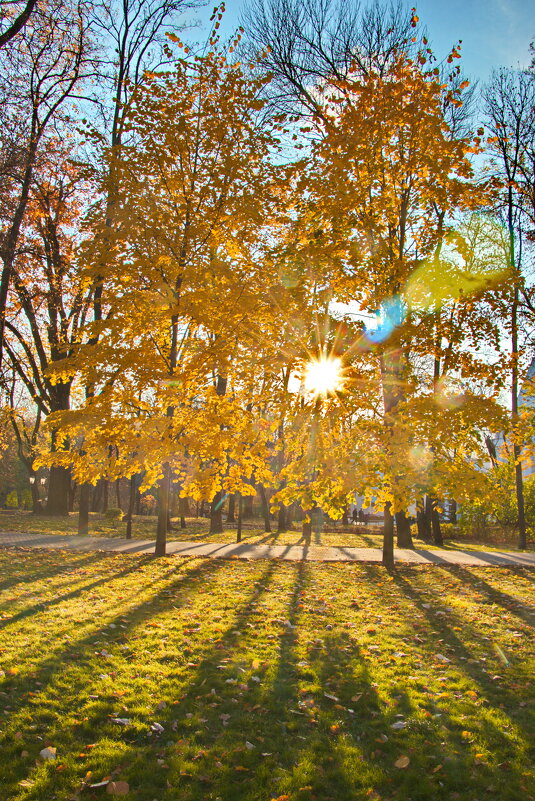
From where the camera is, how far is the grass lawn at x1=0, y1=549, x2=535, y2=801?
3227mm

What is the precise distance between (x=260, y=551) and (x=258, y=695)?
31.4 feet

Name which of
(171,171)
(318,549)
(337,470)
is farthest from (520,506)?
(171,171)

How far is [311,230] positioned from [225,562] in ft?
24.2

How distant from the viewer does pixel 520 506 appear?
54.5ft

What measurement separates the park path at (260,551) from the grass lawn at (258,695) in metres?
4.42

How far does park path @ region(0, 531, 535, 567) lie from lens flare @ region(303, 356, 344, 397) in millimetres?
6949

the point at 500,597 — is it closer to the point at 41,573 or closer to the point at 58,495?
the point at 41,573

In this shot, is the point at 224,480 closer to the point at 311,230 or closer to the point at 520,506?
the point at 311,230

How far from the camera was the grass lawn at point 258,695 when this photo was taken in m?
3.23

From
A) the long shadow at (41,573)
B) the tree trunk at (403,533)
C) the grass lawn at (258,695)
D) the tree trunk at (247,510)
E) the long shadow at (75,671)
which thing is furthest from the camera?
the tree trunk at (247,510)

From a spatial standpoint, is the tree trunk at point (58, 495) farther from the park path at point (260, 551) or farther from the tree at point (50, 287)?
the park path at point (260, 551)

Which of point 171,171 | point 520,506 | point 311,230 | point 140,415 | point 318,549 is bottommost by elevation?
point 318,549

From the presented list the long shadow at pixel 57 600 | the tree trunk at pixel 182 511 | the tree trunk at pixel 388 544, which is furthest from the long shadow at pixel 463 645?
the tree trunk at pixel 182 511

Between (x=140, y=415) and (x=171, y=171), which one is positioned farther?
(x=171, y=171)
